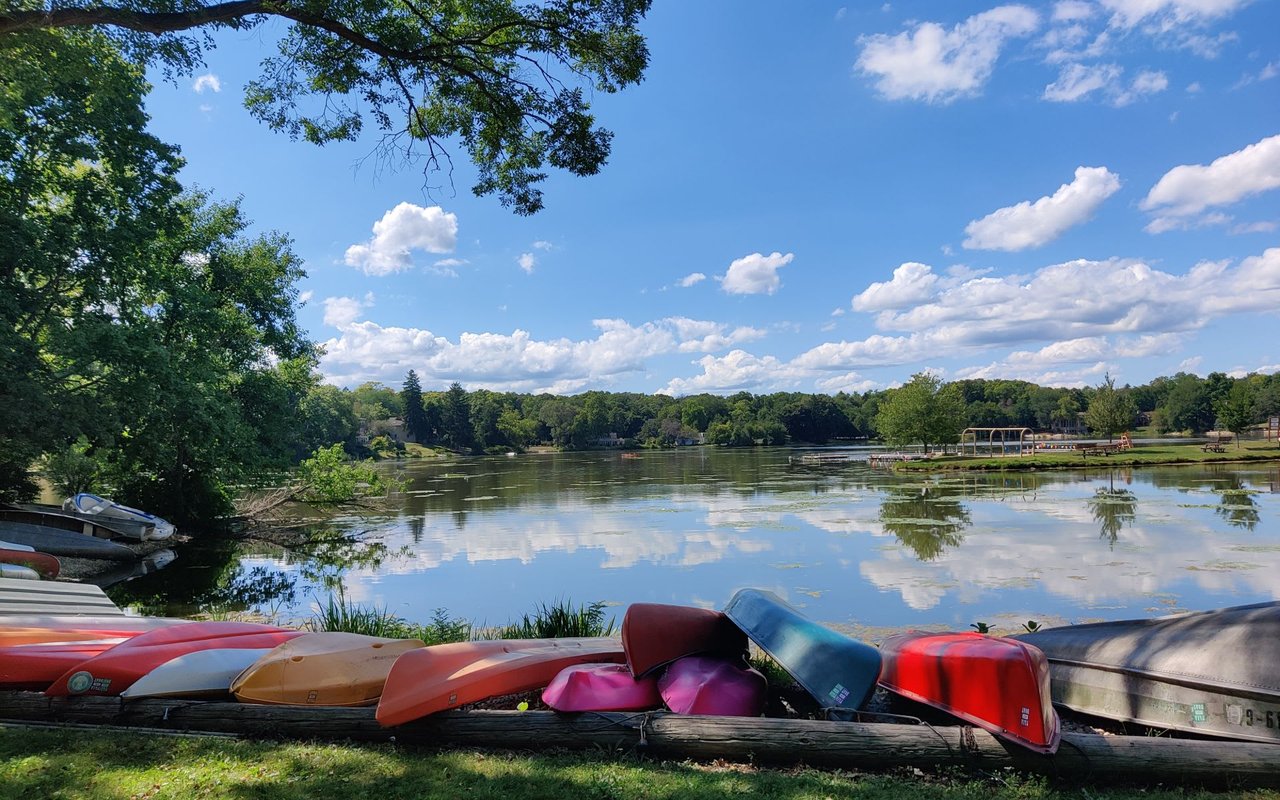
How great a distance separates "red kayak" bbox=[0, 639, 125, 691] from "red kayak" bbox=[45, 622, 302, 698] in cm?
17

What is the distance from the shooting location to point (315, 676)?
15.3ft

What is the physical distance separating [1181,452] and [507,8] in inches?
1863

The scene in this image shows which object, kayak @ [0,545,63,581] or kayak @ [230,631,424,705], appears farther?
kayak @ [0,545,63,581]

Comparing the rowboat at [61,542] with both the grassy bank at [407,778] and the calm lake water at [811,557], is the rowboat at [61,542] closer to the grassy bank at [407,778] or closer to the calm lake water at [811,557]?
the calm lake water at [811,557]

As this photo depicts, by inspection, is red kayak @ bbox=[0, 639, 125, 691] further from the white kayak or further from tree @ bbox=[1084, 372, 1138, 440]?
tree @ bbox=[1084, 372, 1138, 440]

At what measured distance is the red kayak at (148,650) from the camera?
14.9ft

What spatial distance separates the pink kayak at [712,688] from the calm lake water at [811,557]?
4056 mm

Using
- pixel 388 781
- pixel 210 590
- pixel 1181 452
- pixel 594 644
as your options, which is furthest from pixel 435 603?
pixel 1181 452

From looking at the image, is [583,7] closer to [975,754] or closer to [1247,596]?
[975,754]

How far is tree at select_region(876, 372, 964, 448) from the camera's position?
4331cm

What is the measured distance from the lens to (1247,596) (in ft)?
30.0

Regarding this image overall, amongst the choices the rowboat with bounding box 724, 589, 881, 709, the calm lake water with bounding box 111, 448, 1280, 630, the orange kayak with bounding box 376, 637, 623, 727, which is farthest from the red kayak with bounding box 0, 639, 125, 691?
the rowboat with bounding box 724, 589, 881, 709

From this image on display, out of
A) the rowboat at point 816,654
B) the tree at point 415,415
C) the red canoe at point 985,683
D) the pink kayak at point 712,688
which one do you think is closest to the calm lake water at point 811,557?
the rowboat at point 816,654

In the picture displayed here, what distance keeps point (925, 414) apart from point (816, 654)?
1662 inches
